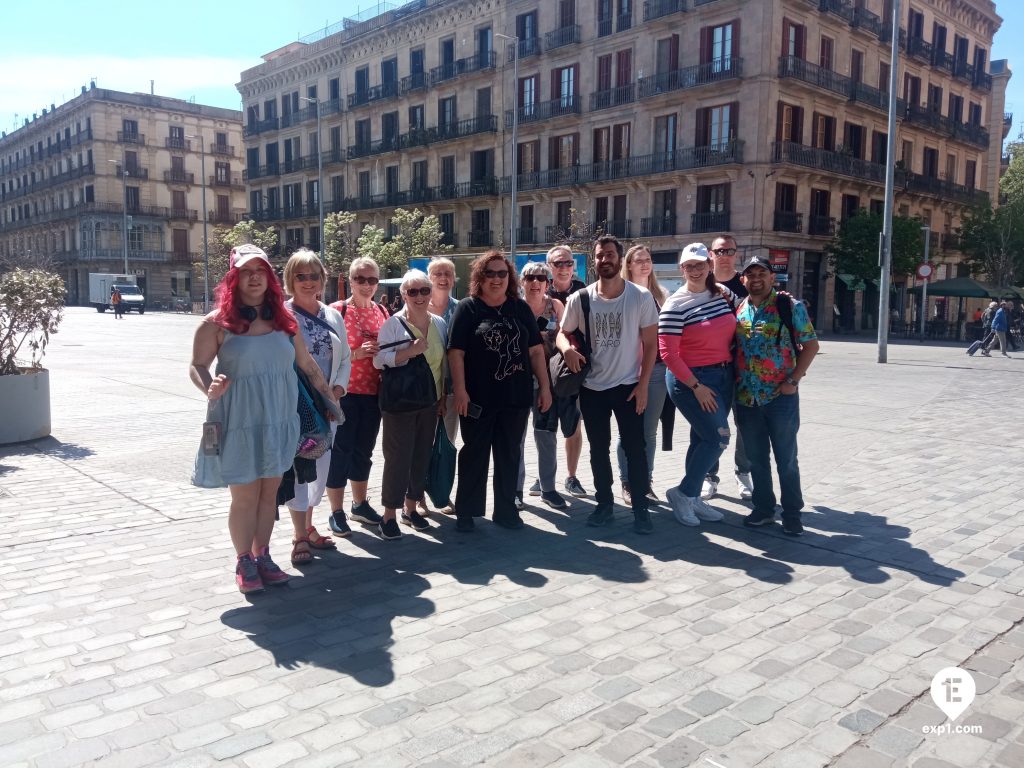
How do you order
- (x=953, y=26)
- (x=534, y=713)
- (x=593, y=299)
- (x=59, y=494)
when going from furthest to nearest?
(x=953, y=26) < (x=59, y=494) < (x=593, y=299) < (x=534, y=713)

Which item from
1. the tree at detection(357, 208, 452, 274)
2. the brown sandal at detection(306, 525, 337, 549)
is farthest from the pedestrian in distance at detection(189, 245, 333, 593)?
the tree at detection(357, 208, 452, 274)

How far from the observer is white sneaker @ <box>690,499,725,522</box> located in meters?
5.86

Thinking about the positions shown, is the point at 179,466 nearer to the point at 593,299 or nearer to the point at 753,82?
the point at 593,299

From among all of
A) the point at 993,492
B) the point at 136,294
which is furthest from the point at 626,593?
the point at 136,294

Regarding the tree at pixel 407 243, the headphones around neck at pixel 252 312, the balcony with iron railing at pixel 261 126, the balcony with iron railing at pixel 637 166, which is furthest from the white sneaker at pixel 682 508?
the balcony with iron railing at pixel 261 126

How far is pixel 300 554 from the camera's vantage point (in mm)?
4859

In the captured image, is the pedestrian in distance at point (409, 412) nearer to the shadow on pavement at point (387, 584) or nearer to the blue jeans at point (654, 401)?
the shadow on pavement at point (387, 584)

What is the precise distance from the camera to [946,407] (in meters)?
12.0

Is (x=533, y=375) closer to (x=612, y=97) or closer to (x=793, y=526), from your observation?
(x=793, y=526)

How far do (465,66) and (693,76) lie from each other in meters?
14.0

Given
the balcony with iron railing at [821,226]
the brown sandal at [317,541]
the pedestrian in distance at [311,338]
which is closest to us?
the pedestrian in distance at [311,338]

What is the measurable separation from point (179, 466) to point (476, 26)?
40.1 metres

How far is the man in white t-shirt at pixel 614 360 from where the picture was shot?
216 inches

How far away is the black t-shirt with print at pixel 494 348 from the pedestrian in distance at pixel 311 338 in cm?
82
